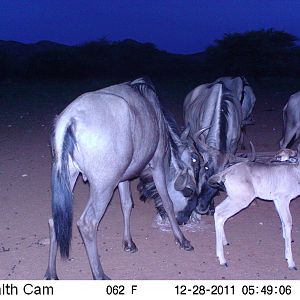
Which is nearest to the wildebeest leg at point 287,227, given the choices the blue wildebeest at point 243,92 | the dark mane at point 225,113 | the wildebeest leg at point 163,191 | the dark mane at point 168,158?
the wildebeest leg at point 163,191

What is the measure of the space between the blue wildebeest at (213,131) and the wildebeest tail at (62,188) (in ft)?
7.28

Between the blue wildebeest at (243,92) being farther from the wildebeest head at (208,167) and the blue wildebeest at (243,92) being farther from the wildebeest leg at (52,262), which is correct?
the wildebeest leg at (52,262)

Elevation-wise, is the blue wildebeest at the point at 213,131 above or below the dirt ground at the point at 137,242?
above

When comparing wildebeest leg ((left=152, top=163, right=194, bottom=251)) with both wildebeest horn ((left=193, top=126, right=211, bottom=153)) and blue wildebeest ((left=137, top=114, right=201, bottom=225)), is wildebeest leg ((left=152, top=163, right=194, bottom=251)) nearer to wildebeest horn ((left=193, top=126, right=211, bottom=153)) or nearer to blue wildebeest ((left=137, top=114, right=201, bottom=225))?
blue wildebeest ((left=137, top=114, right=201, bottom=225))

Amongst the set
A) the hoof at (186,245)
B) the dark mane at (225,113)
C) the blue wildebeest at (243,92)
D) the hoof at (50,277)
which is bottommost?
the hoof at (50,277)

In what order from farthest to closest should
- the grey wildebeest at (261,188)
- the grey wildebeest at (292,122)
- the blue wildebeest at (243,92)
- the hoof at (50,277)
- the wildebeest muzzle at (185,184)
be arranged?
the blue wildebeest at (243,92) < the grey wildebeest at (292,122) < the wildebeest muzzle at (185,184) < the grey wildebeest at (261,188) < the hoof at (50,277)

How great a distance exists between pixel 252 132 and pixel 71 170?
8967 millimetres

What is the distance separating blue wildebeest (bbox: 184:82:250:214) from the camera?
6746mm

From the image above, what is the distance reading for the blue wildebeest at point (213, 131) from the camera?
6.75 meters

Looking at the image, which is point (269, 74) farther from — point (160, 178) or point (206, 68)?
point (160, 178)

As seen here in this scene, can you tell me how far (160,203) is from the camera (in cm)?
694

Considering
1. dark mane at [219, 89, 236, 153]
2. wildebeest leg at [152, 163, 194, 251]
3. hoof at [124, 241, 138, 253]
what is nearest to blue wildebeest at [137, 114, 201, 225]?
wildebeest leg at [152, 163, 194, 251]

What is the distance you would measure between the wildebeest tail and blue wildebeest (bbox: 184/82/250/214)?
222cm

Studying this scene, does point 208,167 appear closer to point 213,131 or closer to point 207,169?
point 207,169
